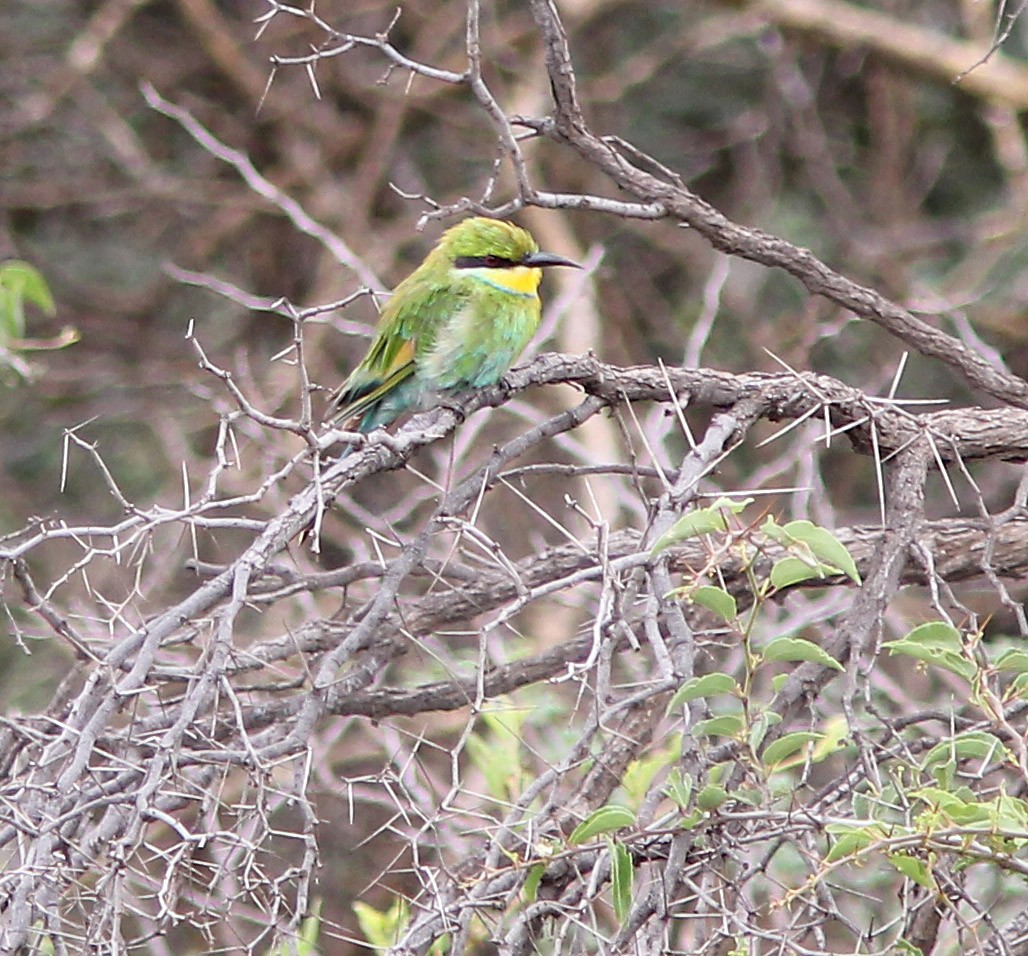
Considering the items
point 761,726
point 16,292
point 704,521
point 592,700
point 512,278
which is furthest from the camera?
point 512,278

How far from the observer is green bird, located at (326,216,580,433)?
364 cm

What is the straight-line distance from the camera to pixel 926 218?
22.9ft

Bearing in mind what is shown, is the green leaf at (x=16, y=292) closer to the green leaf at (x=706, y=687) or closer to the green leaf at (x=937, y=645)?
the green leaf at (x=706, y=687)

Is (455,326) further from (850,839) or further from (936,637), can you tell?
(850,839)

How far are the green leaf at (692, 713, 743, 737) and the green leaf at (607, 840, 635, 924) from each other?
0.18 meters

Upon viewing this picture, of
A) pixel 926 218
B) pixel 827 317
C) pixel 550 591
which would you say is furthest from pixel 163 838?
pixel 926 218

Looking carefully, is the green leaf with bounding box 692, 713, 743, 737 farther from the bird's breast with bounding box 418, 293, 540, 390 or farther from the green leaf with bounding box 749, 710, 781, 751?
the bird's breast with bounding box 418, 293, 540, 390

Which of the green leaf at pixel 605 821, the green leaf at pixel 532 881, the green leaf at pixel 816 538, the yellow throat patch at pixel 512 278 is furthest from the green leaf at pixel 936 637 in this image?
the yellow throat patch at pixel 512 278

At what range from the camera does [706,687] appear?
1.87 m

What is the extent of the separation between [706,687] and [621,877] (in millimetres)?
252

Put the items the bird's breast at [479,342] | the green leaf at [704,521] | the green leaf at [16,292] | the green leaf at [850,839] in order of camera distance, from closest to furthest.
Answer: the green leaf at [850,839]
the green leaf at [704,521]
the green leaf at [16,292]
the bird's breast at [479,342]

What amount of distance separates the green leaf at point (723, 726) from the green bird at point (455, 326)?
181 cm

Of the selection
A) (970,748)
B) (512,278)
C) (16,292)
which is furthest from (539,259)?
(970,748)

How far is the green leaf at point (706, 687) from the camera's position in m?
1.85
